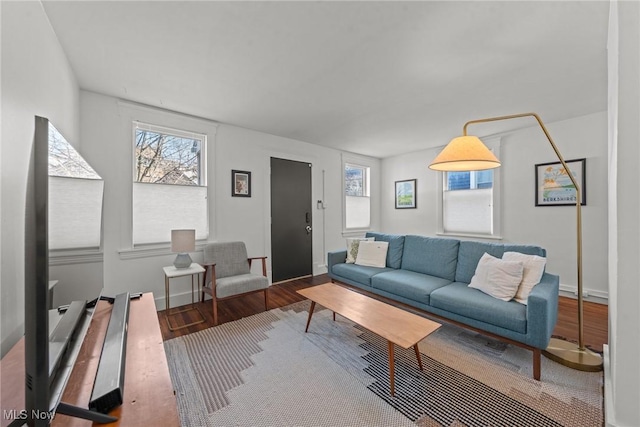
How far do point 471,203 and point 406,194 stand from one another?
129cm

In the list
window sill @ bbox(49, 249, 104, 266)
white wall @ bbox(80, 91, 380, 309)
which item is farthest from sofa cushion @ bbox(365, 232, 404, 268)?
window sill @ bbox(49, 249, 104, 266)

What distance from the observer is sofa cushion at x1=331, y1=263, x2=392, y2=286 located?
3133 mm

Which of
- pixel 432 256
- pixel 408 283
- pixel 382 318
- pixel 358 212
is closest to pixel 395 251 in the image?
pixel 432 256

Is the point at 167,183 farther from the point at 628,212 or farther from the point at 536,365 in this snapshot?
the point at 536,365

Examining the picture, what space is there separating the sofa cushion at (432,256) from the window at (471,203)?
5.55 ft

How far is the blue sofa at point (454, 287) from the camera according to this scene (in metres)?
1.81

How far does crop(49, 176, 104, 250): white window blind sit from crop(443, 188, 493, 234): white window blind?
4.86 m

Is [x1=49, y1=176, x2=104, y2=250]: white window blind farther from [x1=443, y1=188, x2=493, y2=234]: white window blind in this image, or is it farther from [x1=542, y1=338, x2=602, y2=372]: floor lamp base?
[x1=443, y1=188, x2=493, y2=234]: white window blind

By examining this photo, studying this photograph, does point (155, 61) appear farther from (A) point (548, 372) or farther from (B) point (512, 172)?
(B) point (512, 172)

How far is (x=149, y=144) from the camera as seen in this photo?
3082mm

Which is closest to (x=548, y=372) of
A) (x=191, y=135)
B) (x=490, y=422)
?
(x=490, y=422)

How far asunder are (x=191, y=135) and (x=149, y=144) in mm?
499

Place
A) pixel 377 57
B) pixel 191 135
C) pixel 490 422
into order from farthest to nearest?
pixel 191 135
pixel 377 57
pixel 490 422

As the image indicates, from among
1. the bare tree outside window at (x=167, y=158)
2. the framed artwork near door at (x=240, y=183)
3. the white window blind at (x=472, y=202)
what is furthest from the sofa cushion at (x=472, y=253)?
the bare tree outside window at (x=167, y=158)
